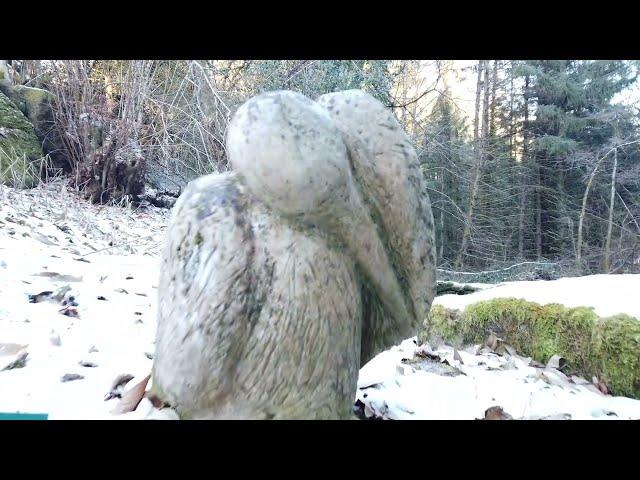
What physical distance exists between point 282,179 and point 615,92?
12.7 m

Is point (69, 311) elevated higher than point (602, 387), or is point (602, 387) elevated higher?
point (69, 311)

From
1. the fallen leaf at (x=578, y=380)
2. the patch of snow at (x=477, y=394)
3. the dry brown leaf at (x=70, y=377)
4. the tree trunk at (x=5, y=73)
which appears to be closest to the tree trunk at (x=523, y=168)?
the fallen leaf at (x=578, y=380)

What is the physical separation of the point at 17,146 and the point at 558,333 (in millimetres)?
6670

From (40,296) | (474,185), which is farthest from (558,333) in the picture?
(474,185)

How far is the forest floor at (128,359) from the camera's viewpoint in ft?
5.23

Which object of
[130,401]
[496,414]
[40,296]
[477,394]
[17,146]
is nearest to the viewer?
[130,401]

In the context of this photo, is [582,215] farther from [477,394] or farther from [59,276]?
[59,276]

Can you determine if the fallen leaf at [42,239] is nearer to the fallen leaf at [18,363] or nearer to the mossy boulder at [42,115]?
the fallen leaf at [18,363]

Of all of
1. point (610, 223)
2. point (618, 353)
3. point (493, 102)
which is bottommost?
point (618, 353)

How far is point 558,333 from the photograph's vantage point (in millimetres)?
2717

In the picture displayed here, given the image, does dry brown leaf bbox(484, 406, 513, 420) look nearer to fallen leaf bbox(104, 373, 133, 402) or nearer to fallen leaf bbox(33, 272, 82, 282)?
fallen leaf bbox(104, 373, 133, 402)

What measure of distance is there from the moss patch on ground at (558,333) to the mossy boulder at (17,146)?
5.07 metres

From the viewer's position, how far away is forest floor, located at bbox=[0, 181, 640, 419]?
5.23 ft

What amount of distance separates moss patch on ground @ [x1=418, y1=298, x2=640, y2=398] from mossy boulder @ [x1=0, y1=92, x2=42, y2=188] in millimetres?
5069
